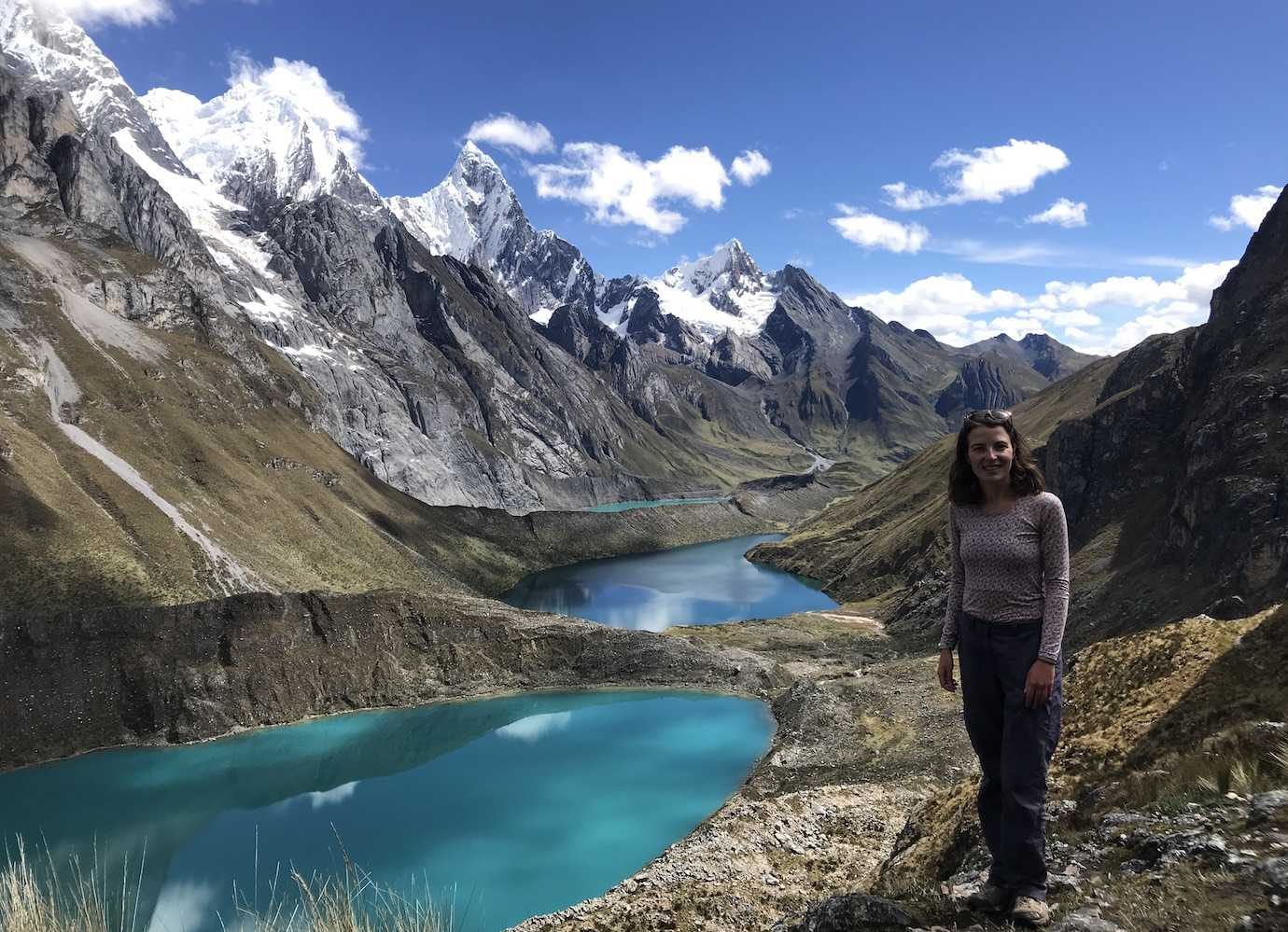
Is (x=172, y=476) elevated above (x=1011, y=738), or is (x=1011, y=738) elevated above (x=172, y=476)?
(x=172, y=476)

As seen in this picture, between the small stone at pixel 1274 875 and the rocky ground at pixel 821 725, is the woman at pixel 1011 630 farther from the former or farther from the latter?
the small stone at pixel 1274 875

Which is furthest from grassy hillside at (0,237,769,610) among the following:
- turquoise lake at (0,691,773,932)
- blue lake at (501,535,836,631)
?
turquoise lake at (0,691,773,932)

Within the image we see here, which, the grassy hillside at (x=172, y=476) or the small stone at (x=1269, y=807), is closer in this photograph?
the small stone at (x=1269, y=807)

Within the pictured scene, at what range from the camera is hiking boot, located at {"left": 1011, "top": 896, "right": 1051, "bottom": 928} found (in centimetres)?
717

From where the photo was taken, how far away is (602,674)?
225 ft

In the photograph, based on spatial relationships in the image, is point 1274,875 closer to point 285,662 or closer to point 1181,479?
point 285,662

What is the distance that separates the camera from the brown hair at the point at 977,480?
8.47 metres

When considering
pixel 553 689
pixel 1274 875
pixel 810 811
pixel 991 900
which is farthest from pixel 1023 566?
pixel 553 689

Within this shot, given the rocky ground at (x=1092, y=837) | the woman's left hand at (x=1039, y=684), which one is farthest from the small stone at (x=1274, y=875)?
the woman's left hand at (x=1039, y=684)

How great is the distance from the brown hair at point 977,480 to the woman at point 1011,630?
0.01 metres

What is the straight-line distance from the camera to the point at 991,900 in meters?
7.88

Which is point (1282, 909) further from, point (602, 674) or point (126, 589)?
point (126, 589)

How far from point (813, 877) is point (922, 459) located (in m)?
146

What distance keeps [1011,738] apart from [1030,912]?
66.5 inches
